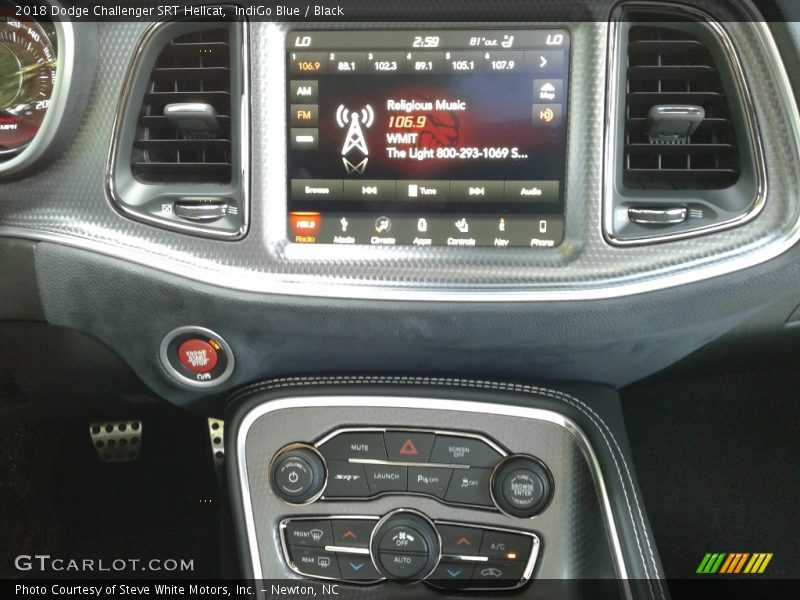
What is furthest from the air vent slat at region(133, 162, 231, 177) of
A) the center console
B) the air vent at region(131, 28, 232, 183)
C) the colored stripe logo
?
the colored stripe logo

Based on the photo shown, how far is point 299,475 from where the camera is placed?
1396 mm

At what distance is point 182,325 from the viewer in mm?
1381

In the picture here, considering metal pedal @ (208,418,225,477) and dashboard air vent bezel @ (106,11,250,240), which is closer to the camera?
dashboard air vent bezel @ (106,11,250,240)

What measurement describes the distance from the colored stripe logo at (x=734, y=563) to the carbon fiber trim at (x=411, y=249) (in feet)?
2.78

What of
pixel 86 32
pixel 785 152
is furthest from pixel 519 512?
pixel 86 32

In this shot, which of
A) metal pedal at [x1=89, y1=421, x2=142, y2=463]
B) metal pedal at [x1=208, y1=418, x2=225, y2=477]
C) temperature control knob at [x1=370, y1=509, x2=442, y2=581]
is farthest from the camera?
metal pedal at [x1=89, y1=421, x2=142, y2=463]

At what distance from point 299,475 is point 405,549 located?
23cm

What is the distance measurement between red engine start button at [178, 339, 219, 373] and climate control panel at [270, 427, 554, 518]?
0.22 meters

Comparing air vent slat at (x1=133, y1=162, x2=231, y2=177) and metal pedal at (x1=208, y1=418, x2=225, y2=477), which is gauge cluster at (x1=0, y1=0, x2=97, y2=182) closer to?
air vent slat at (x1=133, y1=162, x2=231, y2=177)

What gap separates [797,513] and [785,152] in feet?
3.05

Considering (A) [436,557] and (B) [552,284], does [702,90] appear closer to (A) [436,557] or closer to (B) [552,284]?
(B) [552,284]
